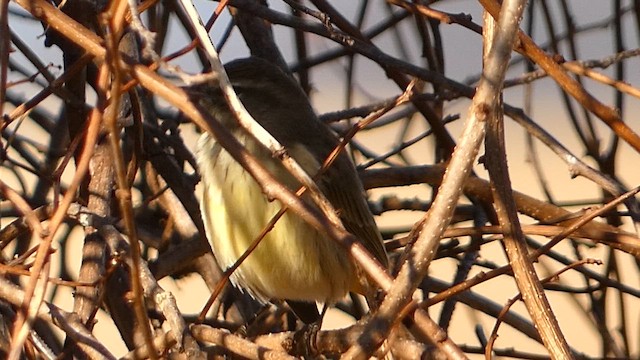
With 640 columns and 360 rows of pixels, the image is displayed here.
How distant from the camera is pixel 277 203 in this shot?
3553 millimetres

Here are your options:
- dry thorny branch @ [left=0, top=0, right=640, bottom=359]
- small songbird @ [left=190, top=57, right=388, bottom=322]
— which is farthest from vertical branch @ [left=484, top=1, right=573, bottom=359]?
small songbird @ [left=190, top=57, right=388, bottom=322]

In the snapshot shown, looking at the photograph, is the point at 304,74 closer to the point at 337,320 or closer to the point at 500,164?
the point at 500,164

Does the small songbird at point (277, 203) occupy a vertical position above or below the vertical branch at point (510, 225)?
above

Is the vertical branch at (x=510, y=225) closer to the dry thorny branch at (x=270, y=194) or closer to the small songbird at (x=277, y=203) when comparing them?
the dry thorny branch at (x=270, y=194)

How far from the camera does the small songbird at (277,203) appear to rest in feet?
11.8

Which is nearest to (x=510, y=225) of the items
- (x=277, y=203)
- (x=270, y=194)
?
(x=270, y=194)

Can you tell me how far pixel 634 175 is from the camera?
12.3m

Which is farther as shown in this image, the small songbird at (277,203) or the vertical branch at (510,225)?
the small songbird at (277,203)

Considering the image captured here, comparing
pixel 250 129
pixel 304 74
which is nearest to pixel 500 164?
pixel 250 129

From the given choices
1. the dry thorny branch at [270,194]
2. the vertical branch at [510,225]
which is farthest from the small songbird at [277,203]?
the vertical branch at [510,225]

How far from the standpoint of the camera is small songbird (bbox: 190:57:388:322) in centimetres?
360

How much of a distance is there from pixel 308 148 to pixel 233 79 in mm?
364

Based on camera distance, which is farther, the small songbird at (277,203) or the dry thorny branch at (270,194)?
the small songbird at (277,203)

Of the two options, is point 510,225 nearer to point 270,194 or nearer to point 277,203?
point 270,194
